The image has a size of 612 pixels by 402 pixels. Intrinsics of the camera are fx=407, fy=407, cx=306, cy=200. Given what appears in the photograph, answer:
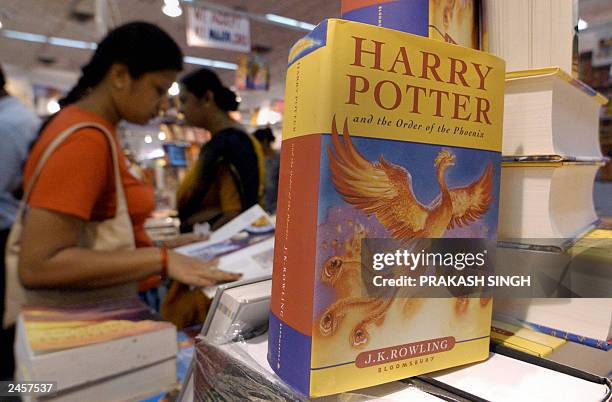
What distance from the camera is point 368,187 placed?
404 millimetres

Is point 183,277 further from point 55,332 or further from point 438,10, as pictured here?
point 438,10

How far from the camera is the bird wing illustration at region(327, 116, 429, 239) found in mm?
388

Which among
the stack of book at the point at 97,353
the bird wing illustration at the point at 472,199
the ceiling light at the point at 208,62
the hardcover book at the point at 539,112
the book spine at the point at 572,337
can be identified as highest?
the ceiling light at the point at 208,62

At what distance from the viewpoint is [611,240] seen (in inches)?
24.1

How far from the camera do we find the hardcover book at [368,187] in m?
0.39

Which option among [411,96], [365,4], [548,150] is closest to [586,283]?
[548,150]

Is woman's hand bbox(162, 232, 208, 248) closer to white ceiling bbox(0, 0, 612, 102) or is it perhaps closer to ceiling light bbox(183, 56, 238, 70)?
white ceiling bbox(0, 0, 612, 102)

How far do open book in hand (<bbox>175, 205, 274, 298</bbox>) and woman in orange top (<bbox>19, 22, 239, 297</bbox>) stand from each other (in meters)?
0.05

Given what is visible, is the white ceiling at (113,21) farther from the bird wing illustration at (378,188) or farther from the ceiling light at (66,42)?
the bird wing illustration at (378,188)

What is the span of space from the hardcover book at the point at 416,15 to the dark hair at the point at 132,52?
75 centimetres

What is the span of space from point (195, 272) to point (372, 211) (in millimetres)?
666

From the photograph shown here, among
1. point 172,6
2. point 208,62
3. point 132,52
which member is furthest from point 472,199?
point 208,62

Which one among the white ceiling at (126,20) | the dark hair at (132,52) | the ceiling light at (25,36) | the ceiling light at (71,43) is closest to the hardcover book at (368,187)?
the dark hair at (132,52)

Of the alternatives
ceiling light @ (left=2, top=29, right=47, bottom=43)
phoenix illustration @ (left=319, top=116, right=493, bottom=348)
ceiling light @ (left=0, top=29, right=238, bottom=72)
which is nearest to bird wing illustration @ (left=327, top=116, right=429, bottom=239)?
phoenix illustration @ (left=319, top=116, right=493, bottom=348)
